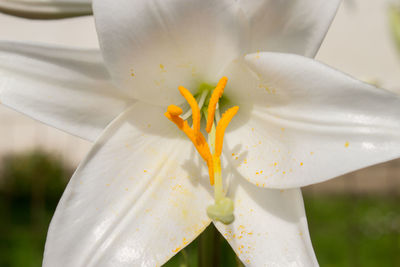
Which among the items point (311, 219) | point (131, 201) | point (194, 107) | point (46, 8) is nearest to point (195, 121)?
point (194, 107)

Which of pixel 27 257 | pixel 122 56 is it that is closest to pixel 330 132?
pixel 122 56

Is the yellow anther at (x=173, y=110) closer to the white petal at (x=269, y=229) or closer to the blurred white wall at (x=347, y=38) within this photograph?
the white petal at (x=269, y=229)

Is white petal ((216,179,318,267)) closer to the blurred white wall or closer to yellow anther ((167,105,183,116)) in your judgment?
yellow anther ((167,105,183,116))

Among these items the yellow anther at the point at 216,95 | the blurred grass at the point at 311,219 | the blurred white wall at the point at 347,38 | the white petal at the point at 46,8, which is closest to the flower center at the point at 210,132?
the yellow anther at the point at 216,95

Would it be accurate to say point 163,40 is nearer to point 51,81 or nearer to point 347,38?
point 51,81

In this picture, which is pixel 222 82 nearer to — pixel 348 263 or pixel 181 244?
pixel 181 244

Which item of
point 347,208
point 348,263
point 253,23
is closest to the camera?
point 253,23
